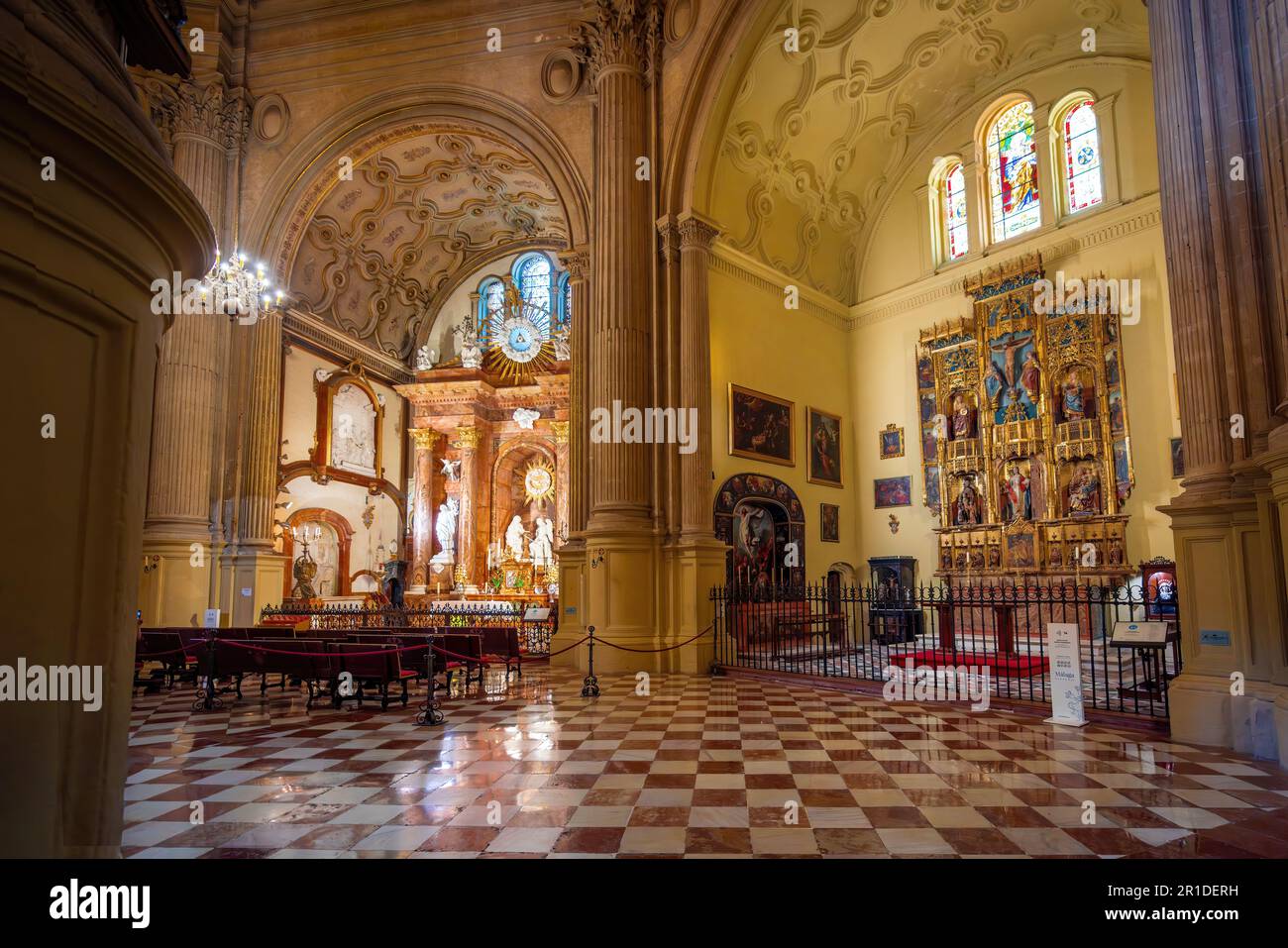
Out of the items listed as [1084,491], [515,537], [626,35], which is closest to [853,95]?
[626,35]

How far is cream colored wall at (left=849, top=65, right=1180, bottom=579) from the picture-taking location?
13.6 meters

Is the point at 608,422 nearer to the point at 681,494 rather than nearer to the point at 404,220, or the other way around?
the point at 681,494

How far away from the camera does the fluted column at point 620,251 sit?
12.1 meters

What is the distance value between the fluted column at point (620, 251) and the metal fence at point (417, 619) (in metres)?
3.07

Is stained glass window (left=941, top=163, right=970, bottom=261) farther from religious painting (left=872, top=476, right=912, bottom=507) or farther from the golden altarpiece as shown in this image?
religious painting (left=872, top=476, right=912, bottom=507)

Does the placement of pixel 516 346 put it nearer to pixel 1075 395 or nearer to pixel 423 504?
pixel 423 504

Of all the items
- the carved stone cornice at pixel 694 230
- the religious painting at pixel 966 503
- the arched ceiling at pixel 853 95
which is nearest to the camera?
the carved stone cornice at pixel 694 230

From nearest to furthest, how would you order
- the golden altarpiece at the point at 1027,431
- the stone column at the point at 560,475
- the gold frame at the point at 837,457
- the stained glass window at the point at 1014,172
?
the golden altarpiece at the point at 1027,431 < the stained glass window at the point at 1014,172 < the gold frame at the point at 837,457 < the stone column at the point at 560,475

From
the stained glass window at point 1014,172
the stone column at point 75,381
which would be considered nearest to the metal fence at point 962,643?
the stone column at point 75,381

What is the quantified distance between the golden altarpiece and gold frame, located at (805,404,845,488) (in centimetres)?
189

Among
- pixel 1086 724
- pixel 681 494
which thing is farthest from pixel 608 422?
pixel 1086 724

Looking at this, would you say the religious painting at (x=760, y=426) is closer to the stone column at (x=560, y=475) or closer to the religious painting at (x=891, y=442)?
the religious painting at (x=891, y=442)

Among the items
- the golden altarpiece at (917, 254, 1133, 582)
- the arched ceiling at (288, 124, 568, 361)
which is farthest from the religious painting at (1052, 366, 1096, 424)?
the arched ceiling at (288, 124, 568, 361)

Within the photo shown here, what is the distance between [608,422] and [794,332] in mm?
6724
